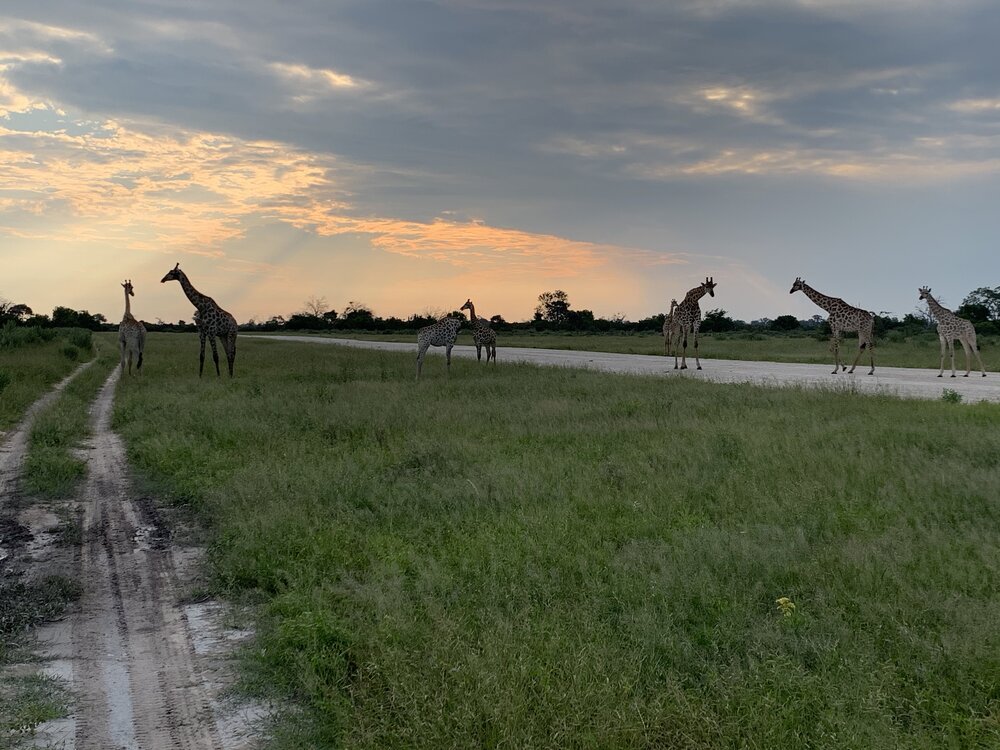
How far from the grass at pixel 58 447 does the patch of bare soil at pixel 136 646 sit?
1.36m

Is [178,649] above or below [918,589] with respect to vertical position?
below

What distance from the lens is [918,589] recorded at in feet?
18.0

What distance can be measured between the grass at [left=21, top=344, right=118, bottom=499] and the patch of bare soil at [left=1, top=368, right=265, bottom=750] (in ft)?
4.47

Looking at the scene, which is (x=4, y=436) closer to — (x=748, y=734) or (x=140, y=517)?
(x=140, y=517)

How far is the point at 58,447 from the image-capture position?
39.5 ft

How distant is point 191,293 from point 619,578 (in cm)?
2180

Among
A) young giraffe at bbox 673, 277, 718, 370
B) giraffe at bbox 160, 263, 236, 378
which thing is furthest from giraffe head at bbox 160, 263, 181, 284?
young giraffe at bbox 673, 277, 718, 370

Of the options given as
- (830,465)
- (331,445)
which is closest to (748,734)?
(830,465)

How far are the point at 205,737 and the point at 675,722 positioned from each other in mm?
2436

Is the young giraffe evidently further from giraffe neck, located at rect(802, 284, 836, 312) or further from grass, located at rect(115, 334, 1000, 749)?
grass, located at rect(115, 334, 1000, 749)

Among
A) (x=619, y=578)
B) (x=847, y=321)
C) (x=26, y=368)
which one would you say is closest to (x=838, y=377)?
(x=847, y=321)

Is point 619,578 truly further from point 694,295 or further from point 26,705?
point 694,295

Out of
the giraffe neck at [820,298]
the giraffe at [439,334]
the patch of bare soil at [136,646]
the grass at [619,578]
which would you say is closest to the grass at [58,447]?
the grass at [619,578]

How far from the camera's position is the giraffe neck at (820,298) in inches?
968
